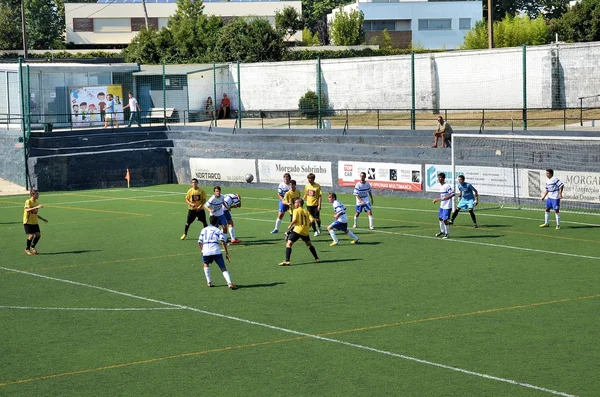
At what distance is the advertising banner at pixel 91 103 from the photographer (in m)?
49.9

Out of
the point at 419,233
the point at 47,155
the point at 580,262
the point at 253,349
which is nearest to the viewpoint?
the point at 253,349

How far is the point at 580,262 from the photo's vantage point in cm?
2253

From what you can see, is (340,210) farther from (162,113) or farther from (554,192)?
(162,113)

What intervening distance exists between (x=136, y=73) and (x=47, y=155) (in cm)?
1241

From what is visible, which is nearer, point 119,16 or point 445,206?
point 445,206

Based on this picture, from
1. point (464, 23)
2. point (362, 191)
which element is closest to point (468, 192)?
point (362, 191)

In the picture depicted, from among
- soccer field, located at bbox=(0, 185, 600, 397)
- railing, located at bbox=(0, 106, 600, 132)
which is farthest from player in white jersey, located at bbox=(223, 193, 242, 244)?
railing, located at bbox=(0, 106, 600, 132)

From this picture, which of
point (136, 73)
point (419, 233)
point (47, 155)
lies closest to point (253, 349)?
point (419, 233)

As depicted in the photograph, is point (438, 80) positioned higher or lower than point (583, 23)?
lower

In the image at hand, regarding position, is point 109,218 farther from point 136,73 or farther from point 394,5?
point 394,5

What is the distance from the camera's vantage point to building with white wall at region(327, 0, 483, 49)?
9525 centimetres

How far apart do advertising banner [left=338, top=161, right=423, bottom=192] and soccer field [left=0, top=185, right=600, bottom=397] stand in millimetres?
7414

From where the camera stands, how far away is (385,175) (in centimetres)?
3812

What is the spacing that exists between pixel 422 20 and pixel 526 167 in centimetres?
6453
